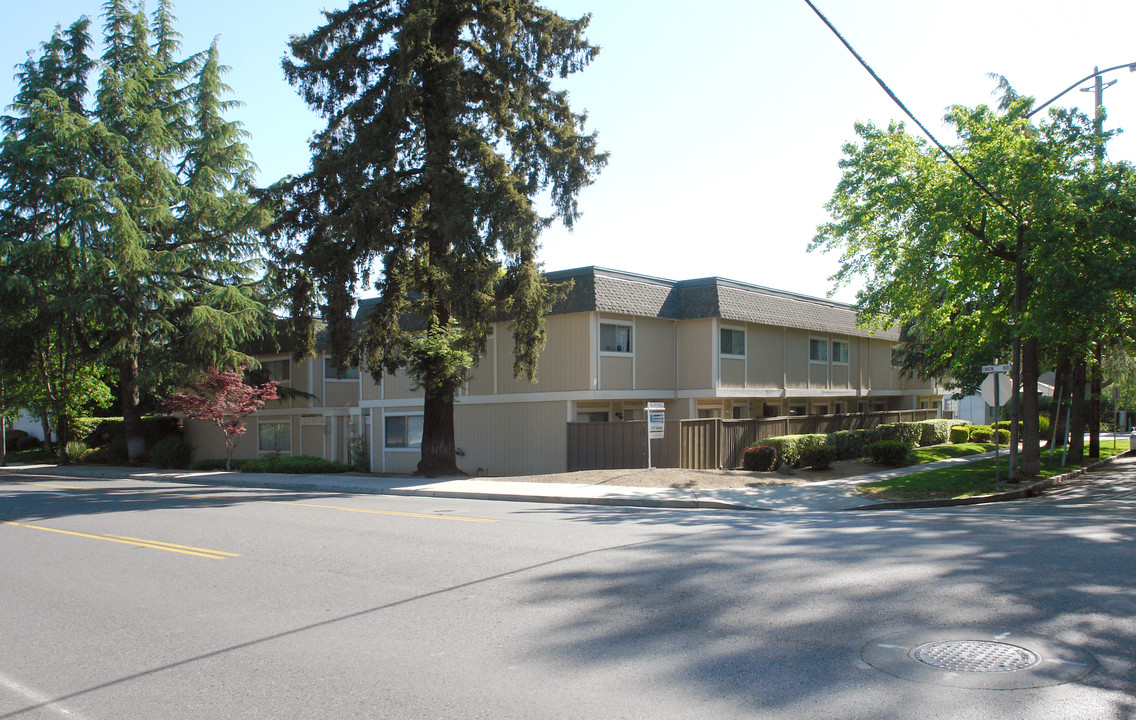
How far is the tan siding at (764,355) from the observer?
96.4 ft

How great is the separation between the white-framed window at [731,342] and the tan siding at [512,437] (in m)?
6.03

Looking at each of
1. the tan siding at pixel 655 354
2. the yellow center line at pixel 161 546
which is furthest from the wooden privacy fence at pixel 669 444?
the yellow center line at pixel 161 546

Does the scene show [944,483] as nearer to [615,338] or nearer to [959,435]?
[615,338]

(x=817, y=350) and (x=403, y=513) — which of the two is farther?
(x=817, y=350)

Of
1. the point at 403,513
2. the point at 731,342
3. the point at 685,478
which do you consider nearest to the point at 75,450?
the point at 731,342

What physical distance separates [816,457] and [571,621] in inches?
727

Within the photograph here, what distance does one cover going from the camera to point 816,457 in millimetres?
24031

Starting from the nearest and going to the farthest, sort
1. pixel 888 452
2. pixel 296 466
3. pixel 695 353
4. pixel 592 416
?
1. pixel 888 452
2. pixel 592 416
3. pixel 695 353
4. pixel 296 466

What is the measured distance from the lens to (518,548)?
1061 centimetres

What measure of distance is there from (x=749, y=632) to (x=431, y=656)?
2438 millimetres

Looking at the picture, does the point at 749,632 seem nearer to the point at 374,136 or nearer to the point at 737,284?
the point at 374,136

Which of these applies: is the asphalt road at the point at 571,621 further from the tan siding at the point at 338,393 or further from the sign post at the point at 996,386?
the tan siding at the point at 338,393

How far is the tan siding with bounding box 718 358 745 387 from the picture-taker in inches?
1107

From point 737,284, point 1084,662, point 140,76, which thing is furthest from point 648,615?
point 140,76
